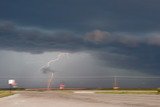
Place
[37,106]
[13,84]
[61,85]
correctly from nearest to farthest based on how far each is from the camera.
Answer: [37,106] < [13,84] < [61,85]

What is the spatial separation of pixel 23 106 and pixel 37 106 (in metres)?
1.09

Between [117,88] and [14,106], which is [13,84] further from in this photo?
[14,106]

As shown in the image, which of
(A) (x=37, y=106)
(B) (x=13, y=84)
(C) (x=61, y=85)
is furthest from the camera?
(C) (x=61, y=85)

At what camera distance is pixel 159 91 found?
182ft

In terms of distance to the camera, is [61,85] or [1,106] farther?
[61,85]

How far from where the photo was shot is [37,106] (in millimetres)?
26406

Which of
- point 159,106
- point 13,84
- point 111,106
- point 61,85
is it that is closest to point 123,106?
point 111,106

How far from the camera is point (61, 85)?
68.1m

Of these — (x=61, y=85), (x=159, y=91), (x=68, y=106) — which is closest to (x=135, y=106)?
(x=68, y=106)

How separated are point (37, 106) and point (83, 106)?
128 inches

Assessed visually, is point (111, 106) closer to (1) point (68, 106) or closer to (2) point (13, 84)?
(1) point (68, 106)

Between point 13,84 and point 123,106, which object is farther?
point 13,84

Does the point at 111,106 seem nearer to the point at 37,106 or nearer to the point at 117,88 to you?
the point at 37,106

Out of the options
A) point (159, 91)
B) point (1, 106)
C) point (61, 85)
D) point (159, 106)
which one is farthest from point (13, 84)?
point (159, 106)
